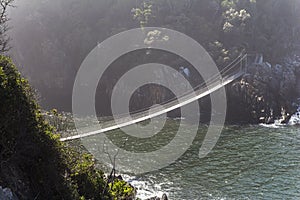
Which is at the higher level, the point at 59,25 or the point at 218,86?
the point at 59,25

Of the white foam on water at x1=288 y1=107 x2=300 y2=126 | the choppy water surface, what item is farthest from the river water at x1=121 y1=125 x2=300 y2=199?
the white foam on water at x1=288 y1=107 x2=300 y2=126

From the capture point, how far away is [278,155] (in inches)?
583

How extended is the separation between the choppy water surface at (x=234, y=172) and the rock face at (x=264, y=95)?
4.49m

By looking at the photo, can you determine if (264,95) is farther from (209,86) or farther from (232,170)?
(232,170)

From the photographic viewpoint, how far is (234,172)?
510 inches

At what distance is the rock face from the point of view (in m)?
22.0

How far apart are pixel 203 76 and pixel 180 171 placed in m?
13.9

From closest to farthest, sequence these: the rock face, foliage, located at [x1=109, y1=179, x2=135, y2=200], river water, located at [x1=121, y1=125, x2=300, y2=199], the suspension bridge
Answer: foliage, located at [x1=109, y1=179, x2=135, y2=200], river water, located at [x1=121, y1=125, x2=300, y2=199], the suspension bridge, the rock face

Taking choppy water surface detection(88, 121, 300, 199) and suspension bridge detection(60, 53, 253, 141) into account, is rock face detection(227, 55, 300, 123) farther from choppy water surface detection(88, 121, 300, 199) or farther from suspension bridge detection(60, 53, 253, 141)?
choppy water surface detection(88, 121, 300, 199)

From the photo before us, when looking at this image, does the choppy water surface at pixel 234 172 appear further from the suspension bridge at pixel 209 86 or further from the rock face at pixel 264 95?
the rock face at pixel 264 95

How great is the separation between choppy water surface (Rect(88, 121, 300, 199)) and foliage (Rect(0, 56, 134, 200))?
5.05m

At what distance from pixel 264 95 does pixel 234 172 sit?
37.7ft

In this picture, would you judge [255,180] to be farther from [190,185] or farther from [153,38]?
[153,38]

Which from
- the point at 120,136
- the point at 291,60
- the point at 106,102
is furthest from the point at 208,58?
the point at 120,136
